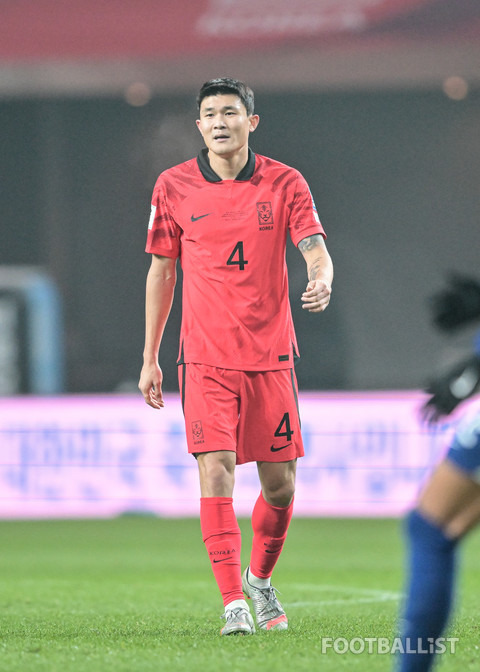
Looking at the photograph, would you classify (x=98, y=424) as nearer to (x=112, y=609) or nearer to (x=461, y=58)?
(x=112, y=609)

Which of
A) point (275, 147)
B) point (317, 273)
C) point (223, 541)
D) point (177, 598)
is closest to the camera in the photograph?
point (223, 541)

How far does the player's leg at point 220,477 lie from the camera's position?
14.6 feet

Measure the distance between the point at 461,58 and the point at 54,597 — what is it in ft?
32.6

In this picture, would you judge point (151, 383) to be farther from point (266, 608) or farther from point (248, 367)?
point (266, 608)

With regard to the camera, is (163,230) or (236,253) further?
(163,230)

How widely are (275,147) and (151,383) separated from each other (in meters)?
9.88

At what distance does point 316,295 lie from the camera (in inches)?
174

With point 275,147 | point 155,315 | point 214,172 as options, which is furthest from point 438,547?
point 275,147

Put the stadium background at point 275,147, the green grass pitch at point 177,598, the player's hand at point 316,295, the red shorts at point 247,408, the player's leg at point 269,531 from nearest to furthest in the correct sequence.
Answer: the green grass pitch at point 177,598 < the player's hand at point 316,295 < the red shorts at point 247,408 < the player's leg at point 269,531 < the stadium background at point 275,147

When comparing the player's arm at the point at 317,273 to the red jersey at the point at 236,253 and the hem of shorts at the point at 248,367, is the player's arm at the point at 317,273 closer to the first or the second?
the red jersey at the point at 236,253

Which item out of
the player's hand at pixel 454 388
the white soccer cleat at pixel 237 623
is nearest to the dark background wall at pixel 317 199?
the white soccer cleat at pixel 237 623

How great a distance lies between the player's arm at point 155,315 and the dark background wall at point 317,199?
8471 millimetres

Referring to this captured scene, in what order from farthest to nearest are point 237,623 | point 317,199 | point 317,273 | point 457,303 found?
point 317,199
point 317,273
point 237,623
point 457,303

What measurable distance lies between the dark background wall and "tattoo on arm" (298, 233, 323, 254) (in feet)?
28.3
